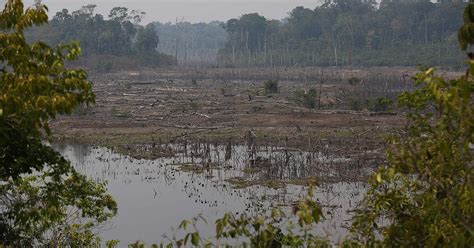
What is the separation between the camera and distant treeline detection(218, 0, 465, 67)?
7575cm

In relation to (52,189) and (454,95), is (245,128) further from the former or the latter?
(454,95)

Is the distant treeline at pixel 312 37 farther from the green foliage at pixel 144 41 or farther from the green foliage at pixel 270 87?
the green foliage at pixel 270 87

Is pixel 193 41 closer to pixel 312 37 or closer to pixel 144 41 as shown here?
pixel 312 37

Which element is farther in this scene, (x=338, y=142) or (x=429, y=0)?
(x=429, y=0)

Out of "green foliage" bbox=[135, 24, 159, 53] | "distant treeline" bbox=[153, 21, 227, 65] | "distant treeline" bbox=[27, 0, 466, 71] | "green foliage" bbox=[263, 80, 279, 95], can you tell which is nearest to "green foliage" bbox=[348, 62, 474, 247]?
"green foliage" bbox=[263, 80, 279, 95]

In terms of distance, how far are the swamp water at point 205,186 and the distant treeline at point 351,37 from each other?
51.4m

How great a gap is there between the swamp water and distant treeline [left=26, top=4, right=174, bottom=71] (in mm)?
53761

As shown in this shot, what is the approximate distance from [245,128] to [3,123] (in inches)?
915

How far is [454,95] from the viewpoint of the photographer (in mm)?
3680

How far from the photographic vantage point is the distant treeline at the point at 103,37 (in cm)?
7819

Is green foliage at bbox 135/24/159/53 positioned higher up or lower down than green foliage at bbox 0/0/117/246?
higher up

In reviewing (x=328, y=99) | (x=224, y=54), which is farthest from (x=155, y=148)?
(x=224, y=54)

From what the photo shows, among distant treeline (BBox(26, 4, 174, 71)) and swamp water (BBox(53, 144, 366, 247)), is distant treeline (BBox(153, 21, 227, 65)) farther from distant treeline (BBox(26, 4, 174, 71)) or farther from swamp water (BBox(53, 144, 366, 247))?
swamp water (BBox(53, 144, 366, 247))

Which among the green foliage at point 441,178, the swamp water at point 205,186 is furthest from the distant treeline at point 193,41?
the green foliage at point 441,178
